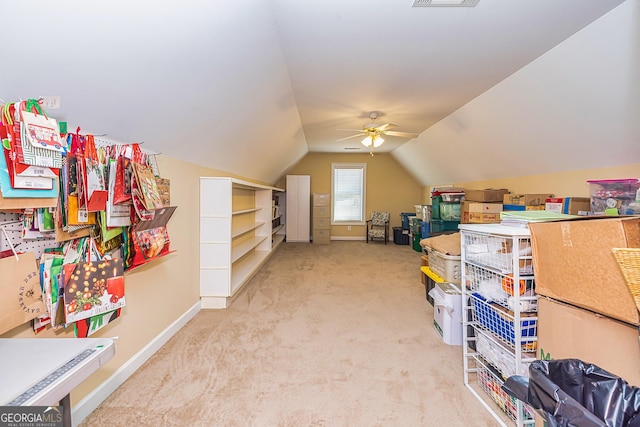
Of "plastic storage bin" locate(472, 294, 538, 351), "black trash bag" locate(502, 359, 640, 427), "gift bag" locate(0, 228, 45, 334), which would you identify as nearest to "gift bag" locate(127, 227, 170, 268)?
"gift bag" locate(0, 228, 45, 334)

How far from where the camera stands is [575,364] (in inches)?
37.0

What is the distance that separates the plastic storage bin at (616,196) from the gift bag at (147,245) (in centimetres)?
344

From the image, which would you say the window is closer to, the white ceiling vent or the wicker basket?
the white ceiling vent

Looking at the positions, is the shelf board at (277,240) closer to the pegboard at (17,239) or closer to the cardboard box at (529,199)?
the cardboard box at (529,199)

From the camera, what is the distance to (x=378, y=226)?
24.2 ft

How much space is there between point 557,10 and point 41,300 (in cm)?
333

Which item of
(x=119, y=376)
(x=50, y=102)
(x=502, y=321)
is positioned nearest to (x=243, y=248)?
(x=119, y=376)

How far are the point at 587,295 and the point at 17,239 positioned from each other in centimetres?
240

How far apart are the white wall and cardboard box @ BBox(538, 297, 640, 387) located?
6.10 feet

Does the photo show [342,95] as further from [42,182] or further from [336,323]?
[42,182]

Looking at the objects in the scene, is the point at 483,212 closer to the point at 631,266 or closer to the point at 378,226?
the point at 631,266

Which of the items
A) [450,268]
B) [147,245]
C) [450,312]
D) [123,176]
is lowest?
[450,312]

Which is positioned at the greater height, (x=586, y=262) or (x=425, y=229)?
(x=586, y=262)

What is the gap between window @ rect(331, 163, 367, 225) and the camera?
7562 millimetres
